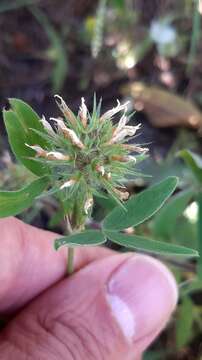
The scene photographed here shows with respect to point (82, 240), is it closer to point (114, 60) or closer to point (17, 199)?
point (17, 199)

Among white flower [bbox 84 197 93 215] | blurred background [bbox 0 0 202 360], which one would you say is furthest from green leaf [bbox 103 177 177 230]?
blurred background [bbox 0 0 202 360]

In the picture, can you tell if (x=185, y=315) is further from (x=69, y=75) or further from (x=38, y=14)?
(x=38, y=14)

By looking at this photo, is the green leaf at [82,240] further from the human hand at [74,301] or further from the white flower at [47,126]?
the human hand at [74,301]

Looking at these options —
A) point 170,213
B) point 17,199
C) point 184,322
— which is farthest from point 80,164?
point 184,322

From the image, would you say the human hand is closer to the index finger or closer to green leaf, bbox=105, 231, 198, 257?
the index finger

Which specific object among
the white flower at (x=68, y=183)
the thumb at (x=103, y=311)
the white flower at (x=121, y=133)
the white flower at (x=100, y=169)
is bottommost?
the thumb at (x=103, y=311)

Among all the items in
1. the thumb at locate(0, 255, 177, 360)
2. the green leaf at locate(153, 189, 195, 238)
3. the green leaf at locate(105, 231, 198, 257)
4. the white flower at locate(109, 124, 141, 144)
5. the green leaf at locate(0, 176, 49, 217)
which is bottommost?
the thumb at locate(0, 255, 177, 360)

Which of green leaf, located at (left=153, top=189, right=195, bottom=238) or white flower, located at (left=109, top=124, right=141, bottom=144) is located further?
green leaf, located at (left=153, top=189, right=195, bottom=238)

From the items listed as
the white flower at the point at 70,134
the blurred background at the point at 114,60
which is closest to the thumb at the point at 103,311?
the white flower at the point at 70,134
